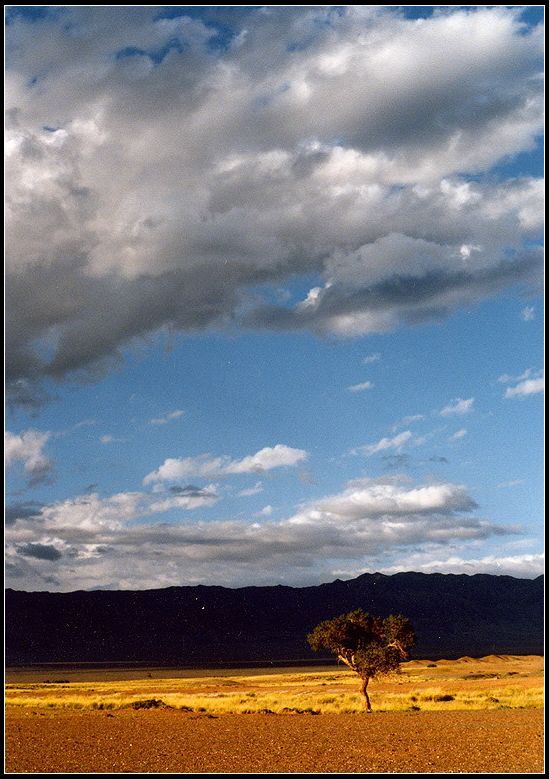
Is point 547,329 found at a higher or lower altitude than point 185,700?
higher

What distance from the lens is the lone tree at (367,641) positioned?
4991cm

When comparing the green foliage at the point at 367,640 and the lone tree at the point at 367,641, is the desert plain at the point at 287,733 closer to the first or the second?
the lone tree at the point at 367,641

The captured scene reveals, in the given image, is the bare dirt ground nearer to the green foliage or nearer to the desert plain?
the desert plain

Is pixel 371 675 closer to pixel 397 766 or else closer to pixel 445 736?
pixel 445 736

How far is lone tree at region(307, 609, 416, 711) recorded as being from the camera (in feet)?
164

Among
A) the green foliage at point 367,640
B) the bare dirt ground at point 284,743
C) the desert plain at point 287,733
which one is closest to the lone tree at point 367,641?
the green foliage at point 367,640

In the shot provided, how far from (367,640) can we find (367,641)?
66 mm

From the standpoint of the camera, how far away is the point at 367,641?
5178 cm

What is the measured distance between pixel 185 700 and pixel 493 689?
26025mm

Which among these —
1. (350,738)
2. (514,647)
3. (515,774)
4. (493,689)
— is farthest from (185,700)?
(514,647)

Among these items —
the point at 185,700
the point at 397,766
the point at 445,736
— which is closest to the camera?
the point at 397,766

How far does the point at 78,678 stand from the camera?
118 m

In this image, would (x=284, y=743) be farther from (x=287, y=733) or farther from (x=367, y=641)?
(x=367, y=641)

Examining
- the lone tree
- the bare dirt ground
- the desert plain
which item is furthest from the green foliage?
the bare dirt ground
